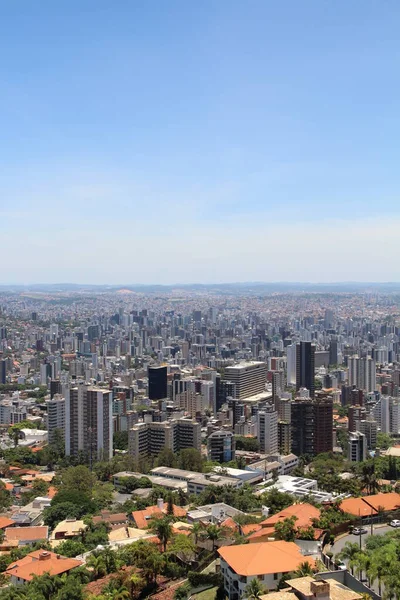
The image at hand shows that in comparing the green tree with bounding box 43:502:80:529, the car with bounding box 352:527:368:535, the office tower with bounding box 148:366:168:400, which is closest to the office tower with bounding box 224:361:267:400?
the office tower with bounding box 148:366:168:400

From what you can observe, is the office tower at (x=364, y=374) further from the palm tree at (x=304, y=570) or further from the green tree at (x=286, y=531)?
the palm tree at (x=304, y=570)

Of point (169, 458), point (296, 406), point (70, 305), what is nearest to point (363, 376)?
point (296, 406)

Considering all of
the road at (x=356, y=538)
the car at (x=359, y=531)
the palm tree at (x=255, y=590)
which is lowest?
the road at (x=356, y=538)

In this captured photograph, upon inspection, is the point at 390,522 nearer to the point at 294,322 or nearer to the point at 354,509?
the point at 354,509

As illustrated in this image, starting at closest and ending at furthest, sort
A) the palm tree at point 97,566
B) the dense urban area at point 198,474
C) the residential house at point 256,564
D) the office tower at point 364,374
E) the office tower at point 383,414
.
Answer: the residential house at point 256,564, the dense urban area at point 198,474, the palm tree at point 97,566, the office tower at point 383,414, the office tower at point 364,374

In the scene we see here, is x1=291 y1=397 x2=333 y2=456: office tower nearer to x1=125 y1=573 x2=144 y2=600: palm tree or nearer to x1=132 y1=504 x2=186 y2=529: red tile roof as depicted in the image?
x1=132 y1=504 x2=186 y2=529: red tile roof

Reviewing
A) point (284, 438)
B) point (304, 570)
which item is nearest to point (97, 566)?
point (304, 570)

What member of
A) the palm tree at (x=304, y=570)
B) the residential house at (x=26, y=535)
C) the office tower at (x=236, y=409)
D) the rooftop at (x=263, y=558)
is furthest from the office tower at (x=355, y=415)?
the palm tree at (x=304, y=570)
